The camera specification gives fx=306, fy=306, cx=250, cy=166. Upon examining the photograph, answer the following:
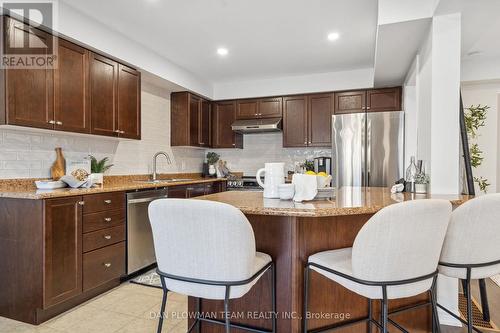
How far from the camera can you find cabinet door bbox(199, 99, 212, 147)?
4974 mm

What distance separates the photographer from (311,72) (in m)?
4.59

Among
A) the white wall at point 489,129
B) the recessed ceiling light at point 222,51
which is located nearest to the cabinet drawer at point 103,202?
the recessed ceiling light at point 222,51

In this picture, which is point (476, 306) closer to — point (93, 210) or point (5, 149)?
point (93, 210)

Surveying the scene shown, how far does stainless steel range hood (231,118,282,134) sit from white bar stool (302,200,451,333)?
3.52 m

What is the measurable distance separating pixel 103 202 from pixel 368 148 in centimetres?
319

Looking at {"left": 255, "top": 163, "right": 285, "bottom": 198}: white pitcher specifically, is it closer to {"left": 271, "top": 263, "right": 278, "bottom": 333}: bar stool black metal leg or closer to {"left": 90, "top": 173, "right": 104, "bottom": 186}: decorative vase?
{"left": 271, "top": 263, "right": 278, "bottom": 333}: bar stool black metal leg

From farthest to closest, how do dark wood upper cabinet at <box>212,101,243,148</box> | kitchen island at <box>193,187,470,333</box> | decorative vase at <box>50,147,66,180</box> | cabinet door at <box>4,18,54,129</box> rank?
dark wood upper cabinet at <box>212,101,243,148</box>, decorative vase at <box>50,147,66,180</box>, cabinet door at <box>4,18,54,129</box>, kitchen island at <box>193,187,470,333</box>

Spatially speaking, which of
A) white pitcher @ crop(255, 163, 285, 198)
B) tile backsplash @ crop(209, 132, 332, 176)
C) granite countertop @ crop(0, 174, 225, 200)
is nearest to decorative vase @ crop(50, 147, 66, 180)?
granite countertop @ crop(0, 174, 225, 200)

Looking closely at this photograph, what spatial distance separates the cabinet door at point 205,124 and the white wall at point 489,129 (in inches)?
148

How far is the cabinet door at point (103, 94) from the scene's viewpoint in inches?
118

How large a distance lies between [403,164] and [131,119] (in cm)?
338

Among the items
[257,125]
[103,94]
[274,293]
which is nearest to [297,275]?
[274,293]

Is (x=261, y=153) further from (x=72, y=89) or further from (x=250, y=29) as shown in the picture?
(x=72, y=89)

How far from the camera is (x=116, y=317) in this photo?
7.61 ft
